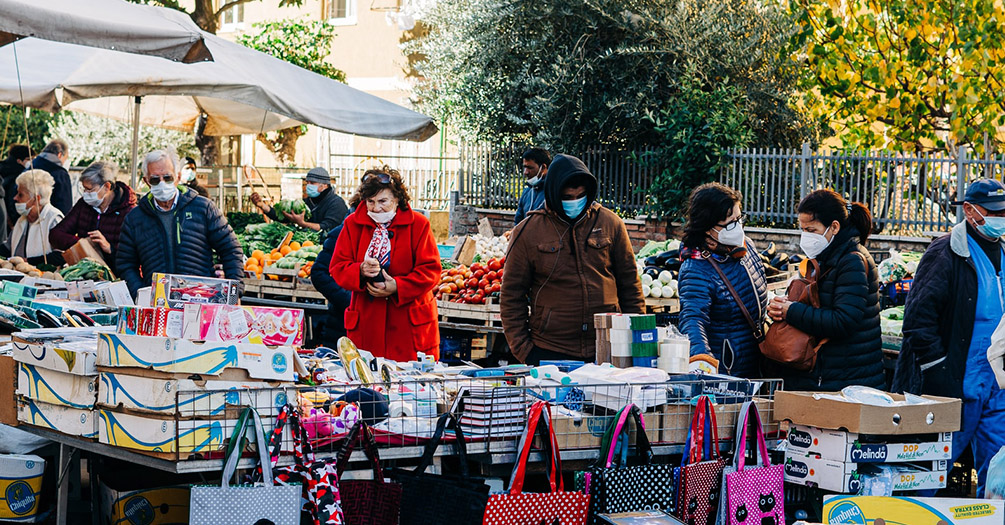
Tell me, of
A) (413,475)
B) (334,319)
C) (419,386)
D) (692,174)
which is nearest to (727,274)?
(419,386)

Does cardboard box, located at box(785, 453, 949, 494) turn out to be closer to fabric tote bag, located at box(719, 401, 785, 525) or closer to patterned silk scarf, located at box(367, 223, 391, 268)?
fabric tote bag, located at box(719, 401, 785, 525)

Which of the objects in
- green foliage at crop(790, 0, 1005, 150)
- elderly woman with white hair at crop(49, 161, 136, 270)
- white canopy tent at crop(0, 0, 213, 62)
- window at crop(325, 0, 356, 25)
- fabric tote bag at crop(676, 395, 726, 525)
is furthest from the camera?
window at crop(325, 0, 356, 25)

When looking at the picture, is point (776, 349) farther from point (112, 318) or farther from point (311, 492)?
point (112, 318)

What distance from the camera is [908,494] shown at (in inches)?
159

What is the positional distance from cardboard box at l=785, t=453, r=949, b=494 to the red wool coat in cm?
252

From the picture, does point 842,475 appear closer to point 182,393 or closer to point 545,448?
point 545,448

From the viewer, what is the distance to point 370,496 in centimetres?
358

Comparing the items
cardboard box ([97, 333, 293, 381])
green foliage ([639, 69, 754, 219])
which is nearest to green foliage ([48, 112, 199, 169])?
green foliage ([639, 69, 754, 219])

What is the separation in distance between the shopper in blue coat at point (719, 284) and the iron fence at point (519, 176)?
11438 mm

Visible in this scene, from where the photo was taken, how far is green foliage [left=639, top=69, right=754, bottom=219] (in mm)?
15648

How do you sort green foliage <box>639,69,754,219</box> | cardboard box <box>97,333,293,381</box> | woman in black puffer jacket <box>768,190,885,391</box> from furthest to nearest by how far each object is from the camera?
green foliage <box>639,69,754,219</box> < woman in black puffer jacket <box>768,190,885,391</box> < cardboard box <box>97,333,293,381</box>

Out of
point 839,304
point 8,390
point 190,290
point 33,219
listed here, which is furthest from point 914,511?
point 33,219

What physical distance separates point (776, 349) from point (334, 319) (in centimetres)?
312

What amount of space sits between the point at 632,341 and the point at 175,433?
1912mm
